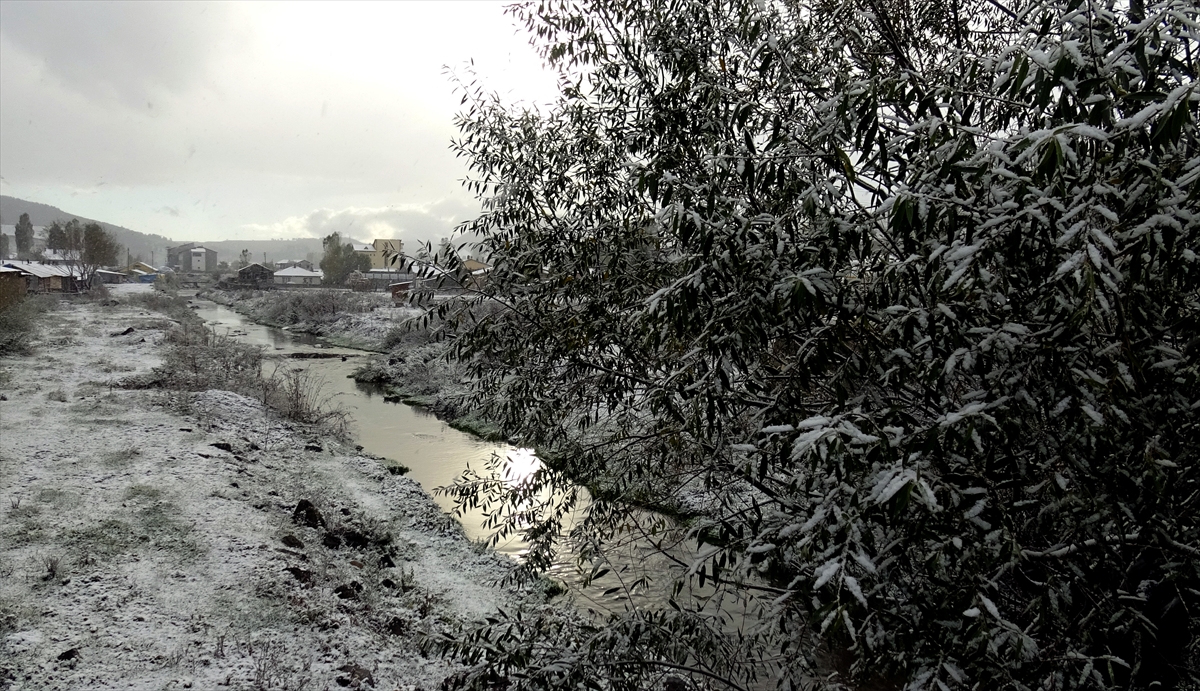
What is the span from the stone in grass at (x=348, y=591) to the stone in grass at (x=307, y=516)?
184 centimetres

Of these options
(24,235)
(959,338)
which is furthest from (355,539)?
(24,235)

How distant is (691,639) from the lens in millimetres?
3527

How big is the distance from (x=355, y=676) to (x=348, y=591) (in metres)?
1.74

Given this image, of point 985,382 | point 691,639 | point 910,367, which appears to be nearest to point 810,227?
point 910,367

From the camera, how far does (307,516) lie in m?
8.88

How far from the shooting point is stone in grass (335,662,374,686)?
5516 mm

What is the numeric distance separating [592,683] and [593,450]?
5.40 feet

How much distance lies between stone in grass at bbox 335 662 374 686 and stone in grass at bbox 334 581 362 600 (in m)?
1.44

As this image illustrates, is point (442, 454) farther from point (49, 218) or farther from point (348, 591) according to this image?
point (49, 218)

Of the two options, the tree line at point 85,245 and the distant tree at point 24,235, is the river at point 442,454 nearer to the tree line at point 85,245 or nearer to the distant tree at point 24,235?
the tree line at point 85,245

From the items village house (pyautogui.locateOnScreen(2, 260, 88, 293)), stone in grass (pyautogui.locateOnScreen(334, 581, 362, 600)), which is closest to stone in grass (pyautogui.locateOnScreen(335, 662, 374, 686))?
stone in grass (pyautogui.locateOnScreen(334, 581, 362, 600))

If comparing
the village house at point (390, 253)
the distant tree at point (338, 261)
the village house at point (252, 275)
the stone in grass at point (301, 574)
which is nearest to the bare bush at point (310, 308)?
the distant tree at point (338, 261)

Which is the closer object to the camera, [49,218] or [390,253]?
[390,253]

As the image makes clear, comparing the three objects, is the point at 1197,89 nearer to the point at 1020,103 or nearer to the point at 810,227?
the point at 1020,103
